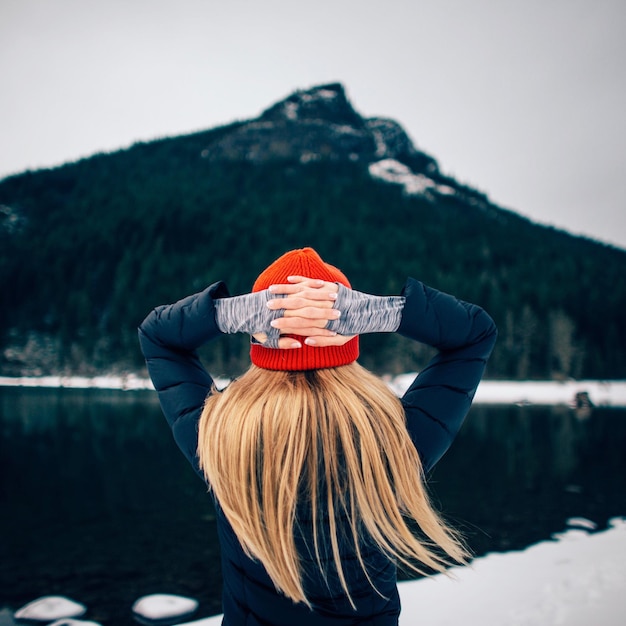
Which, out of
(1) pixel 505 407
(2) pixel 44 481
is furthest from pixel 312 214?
(2) pixel 44 481

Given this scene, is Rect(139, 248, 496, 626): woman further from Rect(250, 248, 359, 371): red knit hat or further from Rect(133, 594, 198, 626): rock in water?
Rect(133, 594, 198, 626): rock in water

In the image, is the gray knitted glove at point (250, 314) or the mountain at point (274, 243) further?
the mountain at point (274, 243)

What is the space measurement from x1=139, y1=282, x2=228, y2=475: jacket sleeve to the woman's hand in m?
0.29

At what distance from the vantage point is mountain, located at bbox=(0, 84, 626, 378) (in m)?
52.9

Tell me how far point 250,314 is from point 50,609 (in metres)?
6.69

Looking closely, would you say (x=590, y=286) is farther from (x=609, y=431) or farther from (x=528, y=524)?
(x=528, y=524)

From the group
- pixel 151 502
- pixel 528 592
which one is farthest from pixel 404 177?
pixel 528 592

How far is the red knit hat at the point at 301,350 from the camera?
1.14 metres

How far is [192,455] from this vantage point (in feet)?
4.47

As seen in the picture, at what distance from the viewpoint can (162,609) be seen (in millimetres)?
5727

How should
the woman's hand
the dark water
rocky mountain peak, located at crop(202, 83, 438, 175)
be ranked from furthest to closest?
rocky mountain peak, located at crop(202, 83, 438, 175) → the dark water → the woman's hand

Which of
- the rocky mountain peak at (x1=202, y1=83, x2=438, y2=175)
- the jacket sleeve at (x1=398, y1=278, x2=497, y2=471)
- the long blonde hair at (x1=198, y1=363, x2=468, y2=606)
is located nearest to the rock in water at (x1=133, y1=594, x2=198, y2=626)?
the long blonde hair at (x1=198, y1=363, x2=468, y2=606)

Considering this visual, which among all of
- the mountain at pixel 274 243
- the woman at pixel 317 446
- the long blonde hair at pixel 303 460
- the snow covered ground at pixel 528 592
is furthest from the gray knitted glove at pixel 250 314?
the mountain at pixel 274 243

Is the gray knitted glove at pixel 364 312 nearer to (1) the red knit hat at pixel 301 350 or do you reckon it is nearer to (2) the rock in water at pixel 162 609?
(1) the red knit hat at pixel 301 350
